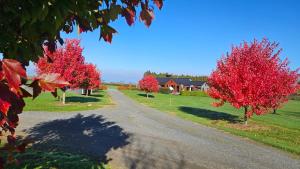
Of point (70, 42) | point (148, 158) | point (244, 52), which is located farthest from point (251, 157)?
point (70, 42)

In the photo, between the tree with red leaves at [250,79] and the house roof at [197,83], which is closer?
the tree with red leaves at [250,79]

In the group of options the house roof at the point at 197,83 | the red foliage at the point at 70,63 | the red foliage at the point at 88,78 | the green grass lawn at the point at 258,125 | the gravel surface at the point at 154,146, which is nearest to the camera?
the gravel surface at the point at 154,146

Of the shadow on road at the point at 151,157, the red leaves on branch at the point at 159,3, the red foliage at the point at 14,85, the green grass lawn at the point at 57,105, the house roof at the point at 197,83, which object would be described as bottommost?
the shadow on road at the point at 151,157

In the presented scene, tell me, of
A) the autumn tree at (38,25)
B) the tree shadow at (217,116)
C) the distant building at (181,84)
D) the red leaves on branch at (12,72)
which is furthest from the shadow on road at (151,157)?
the distant building at (181,84)

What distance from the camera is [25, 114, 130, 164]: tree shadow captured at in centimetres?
1088

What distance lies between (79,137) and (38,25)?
11.4 m

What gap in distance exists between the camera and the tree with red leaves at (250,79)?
68.1ft

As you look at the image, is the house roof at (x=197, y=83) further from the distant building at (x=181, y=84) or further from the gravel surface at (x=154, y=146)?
the gravel surface at (x=154, y=146)

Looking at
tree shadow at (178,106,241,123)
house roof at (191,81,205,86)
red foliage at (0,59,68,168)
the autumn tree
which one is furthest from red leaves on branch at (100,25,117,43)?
house roof at (191,81,205,86)

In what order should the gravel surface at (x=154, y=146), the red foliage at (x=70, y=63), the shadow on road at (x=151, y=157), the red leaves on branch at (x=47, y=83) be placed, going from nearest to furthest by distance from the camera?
the red leaves on branch at (x=47, y=83) → the shadow on road at (x=151, y=157) → the gravel surface at (x=154, y=146) → the red foliage at (x=70, y=63)

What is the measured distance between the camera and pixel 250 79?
20578mm

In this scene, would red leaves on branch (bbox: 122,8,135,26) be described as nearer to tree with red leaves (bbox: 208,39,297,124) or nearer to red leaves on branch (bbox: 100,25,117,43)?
red leaves on branch (bbox: 100,25,117,43)

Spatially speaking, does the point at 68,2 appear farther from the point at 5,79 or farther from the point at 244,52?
the point at 244,52

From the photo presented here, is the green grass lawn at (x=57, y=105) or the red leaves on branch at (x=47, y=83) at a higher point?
the red leaves on branch at (x=47, y=83)
